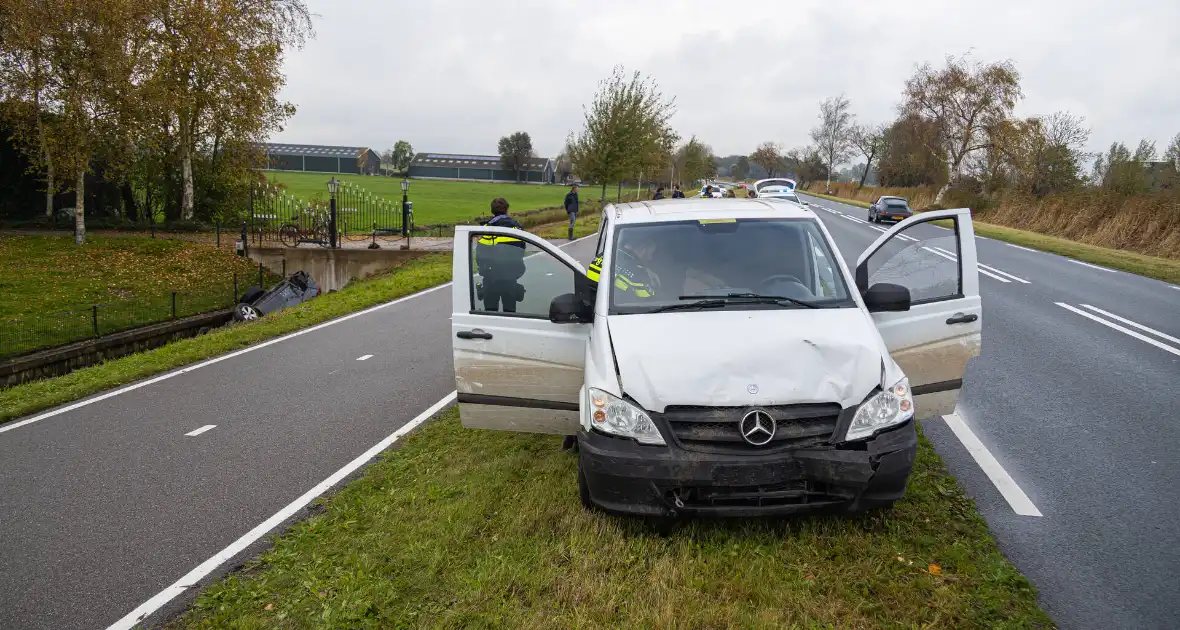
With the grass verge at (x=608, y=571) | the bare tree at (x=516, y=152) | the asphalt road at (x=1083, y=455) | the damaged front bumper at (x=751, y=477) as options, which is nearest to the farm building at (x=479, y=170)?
the bare tree at (x=516, y=152)

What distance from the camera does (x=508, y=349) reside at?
4918 mm

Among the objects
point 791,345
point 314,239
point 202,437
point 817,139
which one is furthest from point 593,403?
point 817,139

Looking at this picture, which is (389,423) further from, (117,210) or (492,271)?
(117,210)

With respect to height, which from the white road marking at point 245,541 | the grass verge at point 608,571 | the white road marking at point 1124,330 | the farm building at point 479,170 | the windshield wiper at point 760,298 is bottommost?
the white road marking at point 245,541

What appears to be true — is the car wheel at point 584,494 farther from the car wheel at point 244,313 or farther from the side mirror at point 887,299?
the car wheel at point 244,313

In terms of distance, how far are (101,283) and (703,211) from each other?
2031 cm

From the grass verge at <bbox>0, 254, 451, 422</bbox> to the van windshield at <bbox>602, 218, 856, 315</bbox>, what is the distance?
709 cm

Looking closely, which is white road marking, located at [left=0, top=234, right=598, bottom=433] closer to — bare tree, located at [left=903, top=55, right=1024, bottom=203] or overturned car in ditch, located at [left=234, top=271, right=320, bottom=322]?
overturned car in ditch, located at [left=234, top=271, right=320, bottom=322]

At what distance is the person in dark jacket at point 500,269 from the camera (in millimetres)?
5086

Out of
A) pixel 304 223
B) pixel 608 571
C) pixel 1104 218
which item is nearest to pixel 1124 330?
pixel 608 571

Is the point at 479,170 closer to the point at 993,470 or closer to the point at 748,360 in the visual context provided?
the point at 993,470

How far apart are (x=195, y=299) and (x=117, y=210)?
52.9ft

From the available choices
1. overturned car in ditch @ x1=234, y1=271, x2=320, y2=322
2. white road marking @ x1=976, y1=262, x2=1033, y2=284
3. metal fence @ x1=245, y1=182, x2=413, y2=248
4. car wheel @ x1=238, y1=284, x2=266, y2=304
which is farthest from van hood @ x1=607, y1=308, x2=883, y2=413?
metal fence @ x1=245, y1=182, x2=413, y2=248

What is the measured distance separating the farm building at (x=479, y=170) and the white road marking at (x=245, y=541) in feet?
466
